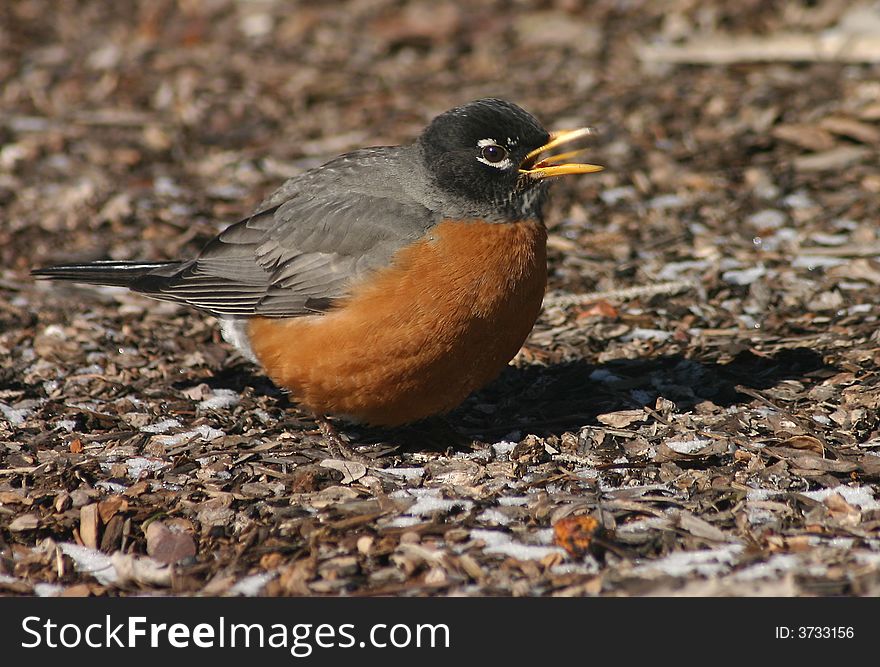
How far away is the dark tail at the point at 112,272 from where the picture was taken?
7312mm

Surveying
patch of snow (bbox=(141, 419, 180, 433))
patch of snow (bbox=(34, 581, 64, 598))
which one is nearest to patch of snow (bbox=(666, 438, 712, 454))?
patch of snow (bbox=(141, 419, 180, 433))

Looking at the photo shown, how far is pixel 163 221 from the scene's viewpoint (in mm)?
9992

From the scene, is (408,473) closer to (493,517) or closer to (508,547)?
(493,517)

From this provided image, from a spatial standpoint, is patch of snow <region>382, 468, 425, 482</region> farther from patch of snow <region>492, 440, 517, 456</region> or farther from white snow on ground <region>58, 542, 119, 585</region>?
white snow on ground <region>58, 542, 119, 585</region>

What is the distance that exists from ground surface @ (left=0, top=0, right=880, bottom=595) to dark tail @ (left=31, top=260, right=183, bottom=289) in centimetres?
71

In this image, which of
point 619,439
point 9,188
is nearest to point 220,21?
point 9,188

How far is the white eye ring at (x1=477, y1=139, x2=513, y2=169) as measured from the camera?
662 centimetres

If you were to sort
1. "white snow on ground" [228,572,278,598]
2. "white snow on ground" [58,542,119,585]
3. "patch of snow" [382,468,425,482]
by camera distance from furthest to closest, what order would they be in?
"patch of snow" [382,468,425,482]
"white snow on ground" [58,542,119,585]
"white snow on ground" [228,572,278,598]

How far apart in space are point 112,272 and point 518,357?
281 centimetres

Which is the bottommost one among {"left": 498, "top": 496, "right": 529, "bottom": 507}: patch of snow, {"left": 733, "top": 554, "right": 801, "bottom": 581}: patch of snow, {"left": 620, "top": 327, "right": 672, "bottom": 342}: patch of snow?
{"left": 733, "top": 554, "right": 801, "bottom": 581}: patch of snow

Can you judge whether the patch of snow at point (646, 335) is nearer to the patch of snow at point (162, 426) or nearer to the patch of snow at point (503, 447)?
the patch of snow at point (503, 447)

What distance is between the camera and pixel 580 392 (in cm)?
723

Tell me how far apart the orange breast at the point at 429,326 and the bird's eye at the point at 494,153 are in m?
0.42

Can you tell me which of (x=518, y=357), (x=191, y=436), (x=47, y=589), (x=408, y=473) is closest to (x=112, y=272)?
(x=191, y=436)
